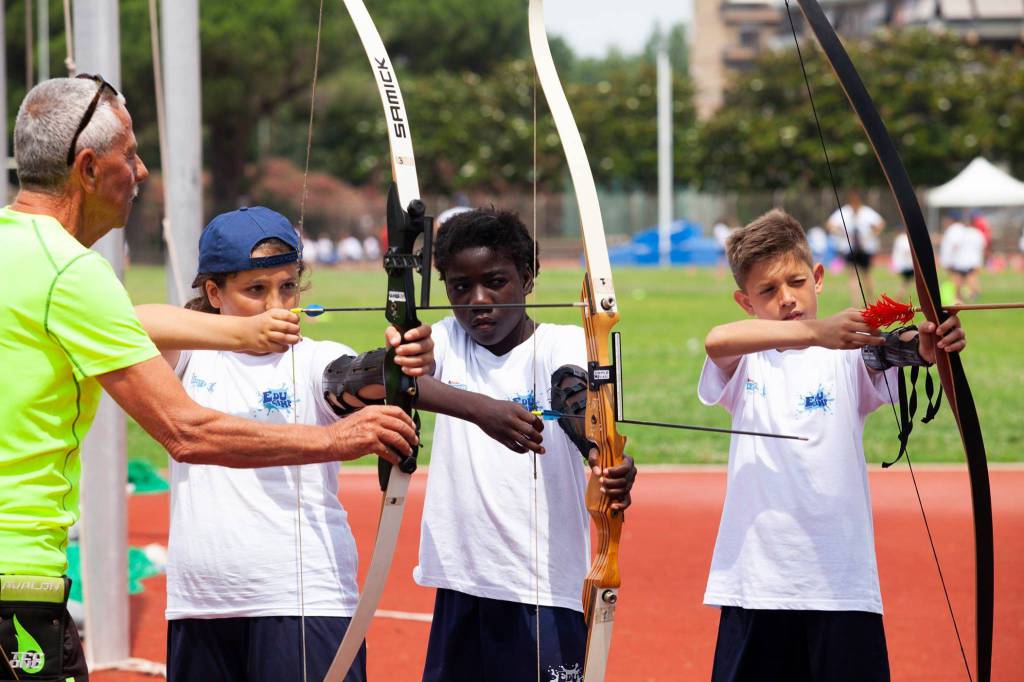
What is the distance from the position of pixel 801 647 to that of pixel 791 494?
1.29ft

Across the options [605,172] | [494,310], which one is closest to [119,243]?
[494,310]

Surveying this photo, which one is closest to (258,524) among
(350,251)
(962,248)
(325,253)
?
(962,248)

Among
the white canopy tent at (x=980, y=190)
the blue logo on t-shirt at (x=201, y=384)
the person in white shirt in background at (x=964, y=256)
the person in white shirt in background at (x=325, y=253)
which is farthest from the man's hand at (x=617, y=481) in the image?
the person in white shirt in background at (x=325, y=253)

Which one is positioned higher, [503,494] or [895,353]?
[895,353]

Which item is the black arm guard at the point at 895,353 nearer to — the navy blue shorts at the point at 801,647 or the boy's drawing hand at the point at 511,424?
the navy blue shorts at the point at 801,647

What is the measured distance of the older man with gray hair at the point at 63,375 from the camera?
245 centimetres

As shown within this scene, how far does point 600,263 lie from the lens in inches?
123

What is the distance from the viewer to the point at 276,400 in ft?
11.1

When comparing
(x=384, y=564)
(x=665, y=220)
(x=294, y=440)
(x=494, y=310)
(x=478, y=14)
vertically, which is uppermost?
(x=478, y=14)

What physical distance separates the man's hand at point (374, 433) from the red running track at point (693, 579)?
8.41 ft

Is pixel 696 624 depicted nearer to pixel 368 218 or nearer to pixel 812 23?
pixel 812 23

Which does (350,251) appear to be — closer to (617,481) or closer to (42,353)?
(617,481)

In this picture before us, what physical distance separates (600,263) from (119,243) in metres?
2.61

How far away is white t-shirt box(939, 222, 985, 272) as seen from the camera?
23172 mm
